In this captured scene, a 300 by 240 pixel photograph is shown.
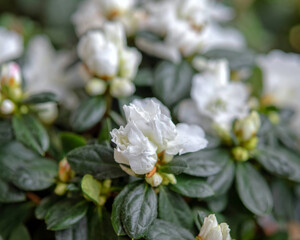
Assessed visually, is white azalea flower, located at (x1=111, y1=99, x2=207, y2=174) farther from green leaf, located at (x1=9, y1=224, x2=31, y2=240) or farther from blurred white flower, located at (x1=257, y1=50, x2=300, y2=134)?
blurred white flower, located at (x1=257, y1=50, x2=300, y2=134)

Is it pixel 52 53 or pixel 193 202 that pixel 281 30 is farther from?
pixel 193 202

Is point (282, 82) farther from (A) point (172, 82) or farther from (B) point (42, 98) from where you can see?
(B) point (42, 98)

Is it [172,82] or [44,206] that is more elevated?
[172,82]

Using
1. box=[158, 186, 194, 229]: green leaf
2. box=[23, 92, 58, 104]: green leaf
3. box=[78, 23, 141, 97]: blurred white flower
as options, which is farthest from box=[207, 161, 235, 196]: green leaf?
box=[23, 92, 58, 104]: green leaf

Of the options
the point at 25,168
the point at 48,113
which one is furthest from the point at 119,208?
the point at 48,113

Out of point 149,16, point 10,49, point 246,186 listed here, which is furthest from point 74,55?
point 246,186

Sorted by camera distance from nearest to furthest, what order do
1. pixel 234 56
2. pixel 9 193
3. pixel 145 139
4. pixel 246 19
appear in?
pixel 145 139, pixel 9 193, pixel 234 56, pixel 246 19

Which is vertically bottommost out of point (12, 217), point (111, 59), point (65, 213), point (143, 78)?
point (12, 217)
